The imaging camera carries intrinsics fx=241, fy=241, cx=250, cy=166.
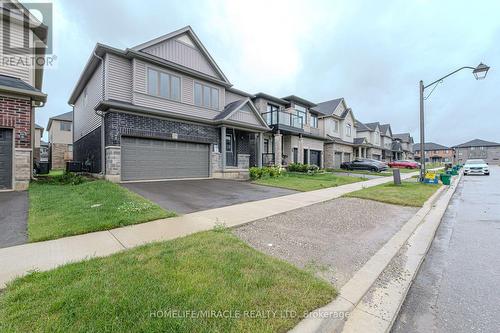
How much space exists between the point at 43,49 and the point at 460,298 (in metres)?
18.5

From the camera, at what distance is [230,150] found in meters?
18.1

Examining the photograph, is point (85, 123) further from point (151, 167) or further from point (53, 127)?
point (53, 127)

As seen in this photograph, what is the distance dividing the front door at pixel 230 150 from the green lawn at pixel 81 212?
32.9 ft

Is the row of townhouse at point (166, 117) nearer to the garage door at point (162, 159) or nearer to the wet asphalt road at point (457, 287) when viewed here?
the garage door at point (162, 159)

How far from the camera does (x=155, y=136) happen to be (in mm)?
13031

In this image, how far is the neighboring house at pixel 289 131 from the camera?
68.5 ft

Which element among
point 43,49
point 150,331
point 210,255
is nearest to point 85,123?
point 43,49

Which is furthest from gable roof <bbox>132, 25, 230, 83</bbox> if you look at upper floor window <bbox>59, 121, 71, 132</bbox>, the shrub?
upper floor window <bbox>59, 121, 71, 132</bbox>

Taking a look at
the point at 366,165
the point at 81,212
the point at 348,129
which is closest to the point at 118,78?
the point at 81,212

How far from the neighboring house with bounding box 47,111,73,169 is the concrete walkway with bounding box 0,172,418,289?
3214 cm

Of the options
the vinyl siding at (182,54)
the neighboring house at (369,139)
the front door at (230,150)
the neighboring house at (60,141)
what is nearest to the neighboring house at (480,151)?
the neighboring house at (369,139)

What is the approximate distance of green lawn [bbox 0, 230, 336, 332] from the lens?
7.15ft

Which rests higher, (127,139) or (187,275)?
(127,139)

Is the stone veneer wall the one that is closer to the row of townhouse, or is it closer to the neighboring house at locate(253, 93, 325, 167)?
the row of townhouse
